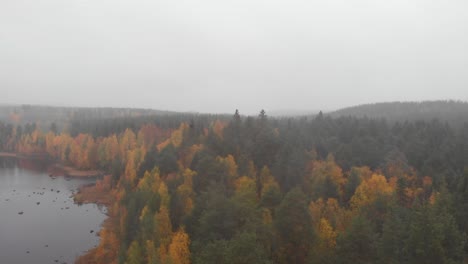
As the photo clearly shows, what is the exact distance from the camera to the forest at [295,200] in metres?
28.0

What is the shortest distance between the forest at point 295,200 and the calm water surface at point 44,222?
429 centimetres

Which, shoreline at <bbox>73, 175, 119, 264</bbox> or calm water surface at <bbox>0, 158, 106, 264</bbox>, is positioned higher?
shoreline at <bbox>73, 175, 119, 264</bbox>

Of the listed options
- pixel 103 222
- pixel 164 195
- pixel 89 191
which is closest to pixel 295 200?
pixel 164 195

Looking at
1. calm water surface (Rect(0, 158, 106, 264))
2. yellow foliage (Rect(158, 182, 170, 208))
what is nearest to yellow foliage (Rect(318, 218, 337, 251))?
yellow foliage (Rect(158, 182, 170, 208))

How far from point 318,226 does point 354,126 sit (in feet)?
197

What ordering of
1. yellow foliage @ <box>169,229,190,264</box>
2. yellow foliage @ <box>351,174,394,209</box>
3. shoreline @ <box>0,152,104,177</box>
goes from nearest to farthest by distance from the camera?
yellow foliage @ <box>169,229,190,264</box>, yellow foliage @ <box>351,174,394,209</box>, shoreline @ <box>0,152,104,177</box>

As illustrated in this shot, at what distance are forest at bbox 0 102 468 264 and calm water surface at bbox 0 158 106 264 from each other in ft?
14.1

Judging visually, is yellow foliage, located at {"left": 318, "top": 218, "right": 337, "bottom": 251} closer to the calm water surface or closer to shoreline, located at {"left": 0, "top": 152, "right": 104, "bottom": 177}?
the calm water surface

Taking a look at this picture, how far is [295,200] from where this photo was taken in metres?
32.4

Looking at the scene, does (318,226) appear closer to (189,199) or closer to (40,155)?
(189,199)

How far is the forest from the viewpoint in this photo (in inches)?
1101

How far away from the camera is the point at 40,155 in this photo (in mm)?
157250

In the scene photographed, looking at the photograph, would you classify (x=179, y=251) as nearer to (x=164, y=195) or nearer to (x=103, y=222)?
(x=164, y=195)

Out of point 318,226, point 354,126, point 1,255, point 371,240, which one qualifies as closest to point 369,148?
point 354,126
